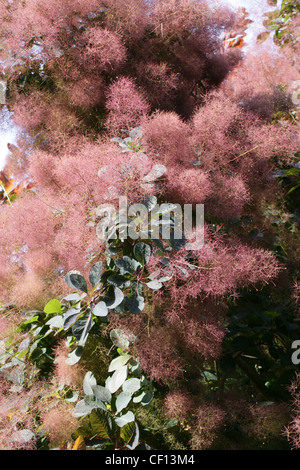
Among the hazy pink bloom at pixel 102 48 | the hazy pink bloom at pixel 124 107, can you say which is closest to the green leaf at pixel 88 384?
the hazy pink bloom at pixel 124 107

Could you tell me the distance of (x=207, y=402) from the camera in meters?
0.91

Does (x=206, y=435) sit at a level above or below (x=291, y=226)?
below

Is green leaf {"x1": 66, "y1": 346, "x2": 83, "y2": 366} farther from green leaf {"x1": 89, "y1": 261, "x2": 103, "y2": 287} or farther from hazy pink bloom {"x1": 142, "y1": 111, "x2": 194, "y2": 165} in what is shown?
hazy pink bloom {"x1": 142, "y1": 111, "x2": 194, "y2": 165}

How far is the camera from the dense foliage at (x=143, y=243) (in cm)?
82

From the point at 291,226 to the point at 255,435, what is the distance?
656 mm

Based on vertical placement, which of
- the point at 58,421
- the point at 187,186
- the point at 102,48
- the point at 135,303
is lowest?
the point at 58,421

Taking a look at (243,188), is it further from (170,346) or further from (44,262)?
(44,262)

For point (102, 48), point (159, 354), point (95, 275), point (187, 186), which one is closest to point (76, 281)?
point (95, 275)

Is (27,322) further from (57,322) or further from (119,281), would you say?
(119,281)

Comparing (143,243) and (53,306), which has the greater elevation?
(143,243)

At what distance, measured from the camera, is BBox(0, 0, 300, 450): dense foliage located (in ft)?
2.68

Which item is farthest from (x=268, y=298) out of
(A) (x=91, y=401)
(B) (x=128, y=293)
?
(A) (x=91, y=401)

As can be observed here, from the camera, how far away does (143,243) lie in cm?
79

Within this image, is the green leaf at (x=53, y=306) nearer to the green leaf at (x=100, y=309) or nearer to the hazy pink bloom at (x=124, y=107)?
the green leaf at (x=100, y=309)
